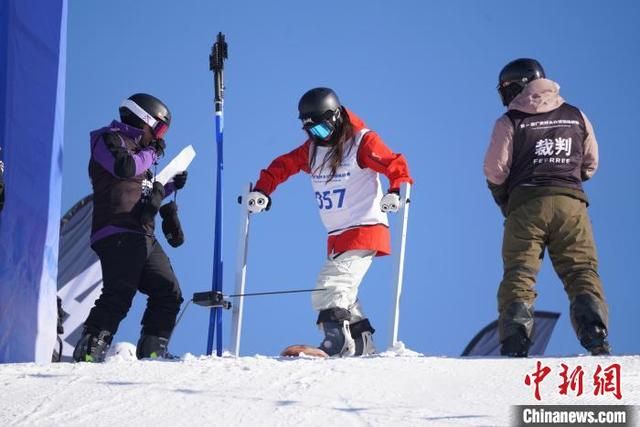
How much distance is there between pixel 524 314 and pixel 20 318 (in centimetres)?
285

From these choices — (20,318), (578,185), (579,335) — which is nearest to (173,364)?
(20,318)

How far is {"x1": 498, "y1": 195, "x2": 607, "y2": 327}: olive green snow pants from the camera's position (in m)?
5.87

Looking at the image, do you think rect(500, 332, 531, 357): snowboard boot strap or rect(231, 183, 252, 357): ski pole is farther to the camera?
rect(231, 183, 252, 357): ski pole

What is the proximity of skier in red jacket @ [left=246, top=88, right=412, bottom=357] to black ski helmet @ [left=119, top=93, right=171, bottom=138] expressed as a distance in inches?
35.4

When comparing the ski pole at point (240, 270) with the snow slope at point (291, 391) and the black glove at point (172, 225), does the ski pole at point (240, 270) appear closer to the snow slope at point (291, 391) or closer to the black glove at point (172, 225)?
the black glove at point (172, 225)

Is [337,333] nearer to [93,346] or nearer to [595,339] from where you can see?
[93,346]

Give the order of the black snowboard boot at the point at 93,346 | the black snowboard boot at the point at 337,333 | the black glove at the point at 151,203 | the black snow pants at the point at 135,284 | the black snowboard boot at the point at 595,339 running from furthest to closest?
the black glove at the point at 151,203 < the black snowboard boot at the point at 337,333 < the black snow pants at the point at 135,284 < the black snowboard boot at the point at 93,346 < the black snowboard boot at the point at 595,339

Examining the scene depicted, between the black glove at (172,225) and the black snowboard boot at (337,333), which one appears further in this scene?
the black glove at (172,225)

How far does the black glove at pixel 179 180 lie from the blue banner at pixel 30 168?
33.6 inches

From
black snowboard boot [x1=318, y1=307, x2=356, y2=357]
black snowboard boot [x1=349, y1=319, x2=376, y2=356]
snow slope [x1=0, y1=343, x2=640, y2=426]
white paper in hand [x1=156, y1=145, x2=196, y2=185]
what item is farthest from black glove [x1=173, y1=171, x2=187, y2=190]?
snow slope [x1=0, y1=343, x2=640, y2=426]

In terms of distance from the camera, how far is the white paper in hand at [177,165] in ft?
22.4

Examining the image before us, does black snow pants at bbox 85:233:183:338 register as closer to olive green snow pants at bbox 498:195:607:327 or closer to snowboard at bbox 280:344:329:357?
snowboard at bbox 280:344:329:357

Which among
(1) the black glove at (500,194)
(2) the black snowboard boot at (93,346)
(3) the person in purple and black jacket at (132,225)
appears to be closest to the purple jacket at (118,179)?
(3) the person in purple and black jacket at (132,225)

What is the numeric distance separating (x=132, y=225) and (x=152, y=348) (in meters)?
0.78
